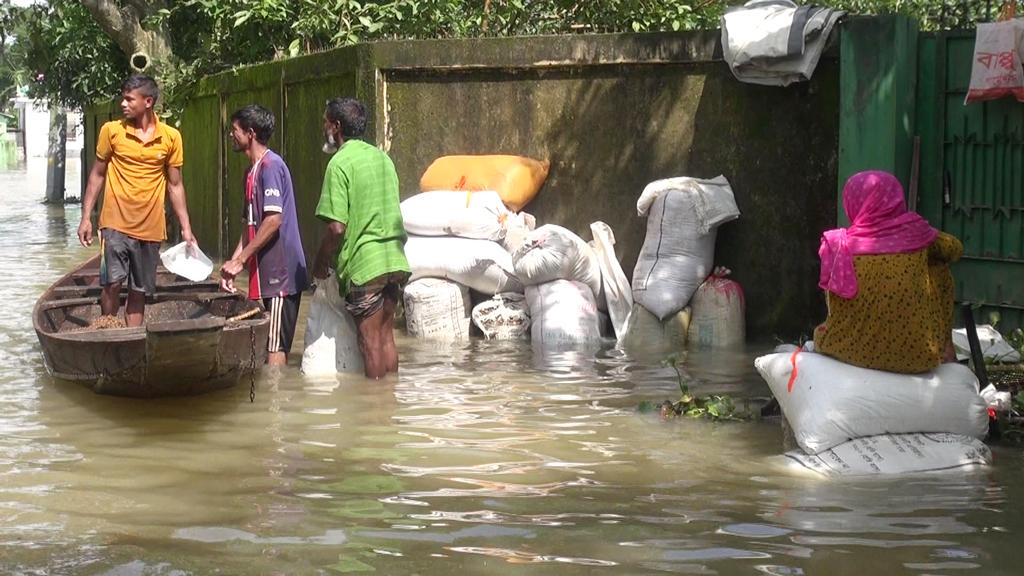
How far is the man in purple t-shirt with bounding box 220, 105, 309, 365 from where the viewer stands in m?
6.60

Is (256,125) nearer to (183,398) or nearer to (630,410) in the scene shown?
(183,398)

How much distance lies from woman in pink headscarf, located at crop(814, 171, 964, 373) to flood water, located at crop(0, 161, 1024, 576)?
0.50 m

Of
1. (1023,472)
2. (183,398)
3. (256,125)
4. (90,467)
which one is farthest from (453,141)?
(1023,472)

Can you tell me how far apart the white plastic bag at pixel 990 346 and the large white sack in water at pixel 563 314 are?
2.39m

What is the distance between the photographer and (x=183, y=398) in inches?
248

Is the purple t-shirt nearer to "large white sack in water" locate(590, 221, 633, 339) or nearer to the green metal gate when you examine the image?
"large white sack in water" locate(590, 221, 633, 339)

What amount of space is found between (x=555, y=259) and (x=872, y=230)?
10.7ft

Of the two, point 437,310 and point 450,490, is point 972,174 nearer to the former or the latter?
point 437,310

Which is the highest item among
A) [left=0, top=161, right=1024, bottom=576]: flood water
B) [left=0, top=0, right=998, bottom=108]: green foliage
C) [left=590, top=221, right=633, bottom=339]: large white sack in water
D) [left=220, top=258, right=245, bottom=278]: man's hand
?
[left=0, top=0, right=998, bottom=108]: green foliage

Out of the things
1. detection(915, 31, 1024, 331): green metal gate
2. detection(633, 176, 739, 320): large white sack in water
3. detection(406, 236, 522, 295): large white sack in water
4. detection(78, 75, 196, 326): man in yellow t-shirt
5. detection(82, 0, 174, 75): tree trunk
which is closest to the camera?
detection(915, 31, 1024, 331): green metal gate

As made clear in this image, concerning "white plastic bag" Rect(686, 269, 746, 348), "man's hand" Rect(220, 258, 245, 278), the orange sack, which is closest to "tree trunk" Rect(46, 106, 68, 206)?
the orange sack

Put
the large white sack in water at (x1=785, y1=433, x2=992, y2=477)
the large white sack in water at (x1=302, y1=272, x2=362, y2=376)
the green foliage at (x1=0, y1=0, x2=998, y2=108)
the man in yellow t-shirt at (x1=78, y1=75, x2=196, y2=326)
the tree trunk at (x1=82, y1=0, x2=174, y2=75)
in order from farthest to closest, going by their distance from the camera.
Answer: the tree trunk at (x1=82, y1=0, x2=174, y2=75) → the green foliage at (x1=0, y1=0, x2=998, y2=108) → the man in yellow t-shirt at (x1=78, y1=75, x2=196, y2=326) → the large white sack in water at (x1=302, y1=272, x2=362, y2=376) → the large white sack in water at (x1=785, y1=433, x2=992, y2=477)

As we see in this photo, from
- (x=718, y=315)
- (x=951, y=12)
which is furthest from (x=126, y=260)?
(x=951, y=12)

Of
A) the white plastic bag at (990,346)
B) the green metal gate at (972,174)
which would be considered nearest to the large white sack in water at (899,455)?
the white plastic bag at (990,346)
